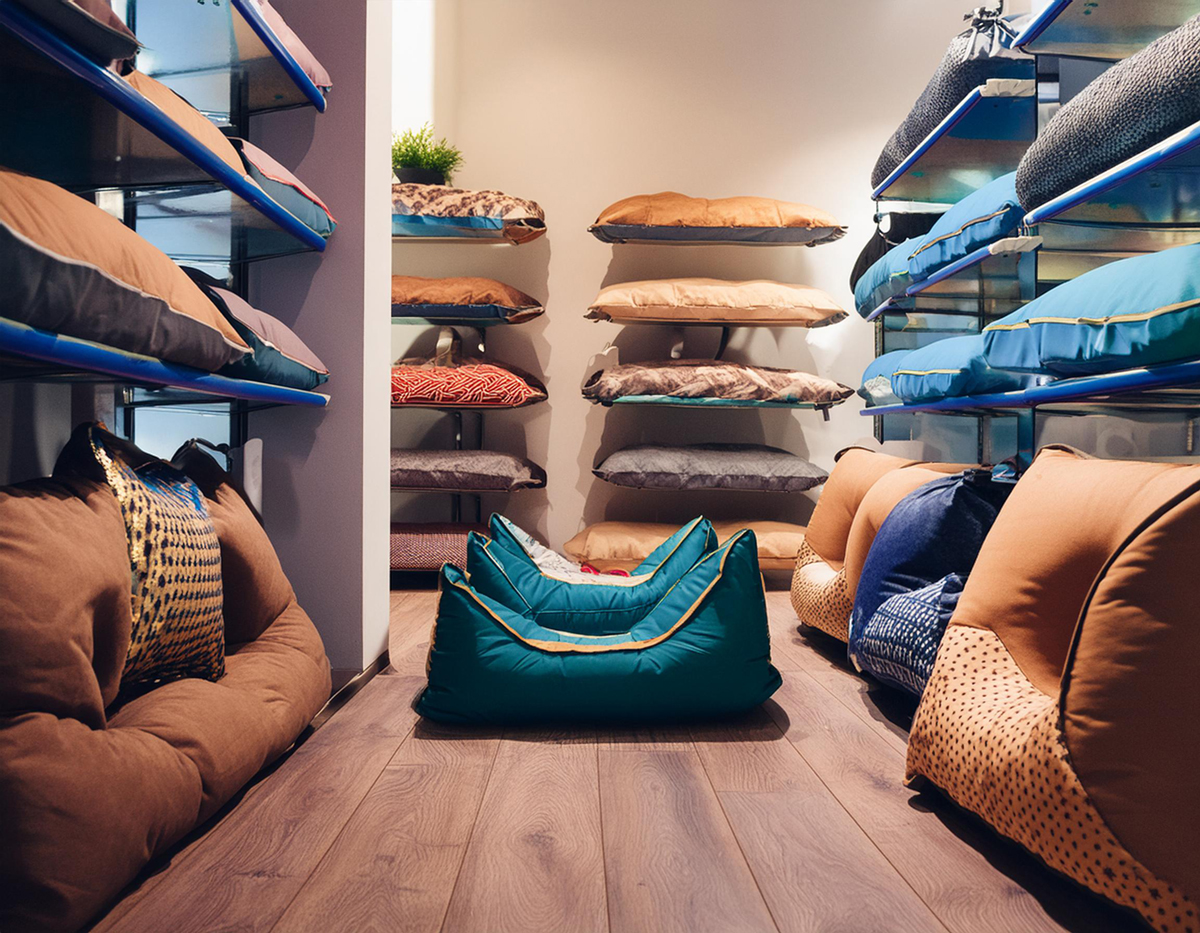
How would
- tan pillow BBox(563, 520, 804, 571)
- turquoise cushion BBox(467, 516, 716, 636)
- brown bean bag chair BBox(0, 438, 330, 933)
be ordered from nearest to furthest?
brown bean bag chair BBox(0, 438, 330, 933) < turquoise cushion BBox(467, 516, 716, 636) < tan pillow BBox(563, 520, 804, 571)

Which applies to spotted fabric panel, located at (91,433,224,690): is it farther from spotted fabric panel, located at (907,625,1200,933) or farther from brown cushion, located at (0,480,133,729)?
spotted fabric panel, located at (907,625,1200,933)

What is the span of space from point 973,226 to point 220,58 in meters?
1.70

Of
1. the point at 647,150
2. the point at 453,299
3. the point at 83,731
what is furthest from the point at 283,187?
the point at 647,150

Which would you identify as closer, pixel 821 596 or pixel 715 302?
pixel 821 596

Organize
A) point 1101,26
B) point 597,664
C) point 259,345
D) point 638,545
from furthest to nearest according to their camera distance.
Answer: point 638,545, point 1101,26, point 597,664, point 259,345

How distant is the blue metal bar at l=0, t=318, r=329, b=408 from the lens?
858 mm

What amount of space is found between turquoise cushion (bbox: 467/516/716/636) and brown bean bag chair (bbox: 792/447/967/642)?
1.30 ft

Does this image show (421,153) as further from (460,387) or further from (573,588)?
(573,588)

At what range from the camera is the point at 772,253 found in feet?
12.0

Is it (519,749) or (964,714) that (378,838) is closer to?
(519,749)

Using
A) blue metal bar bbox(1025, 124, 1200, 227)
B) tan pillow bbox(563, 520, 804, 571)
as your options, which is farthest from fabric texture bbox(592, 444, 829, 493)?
blue metal bar bbox(1025, 124, 1200, 227)

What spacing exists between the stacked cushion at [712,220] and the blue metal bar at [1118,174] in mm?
1529

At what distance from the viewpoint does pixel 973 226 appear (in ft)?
6.57

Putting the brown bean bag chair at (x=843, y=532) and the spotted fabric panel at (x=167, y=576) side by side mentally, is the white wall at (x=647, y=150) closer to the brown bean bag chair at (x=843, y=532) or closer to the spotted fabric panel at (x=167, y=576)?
the brown bean bag chair at (x=843, y=532)
